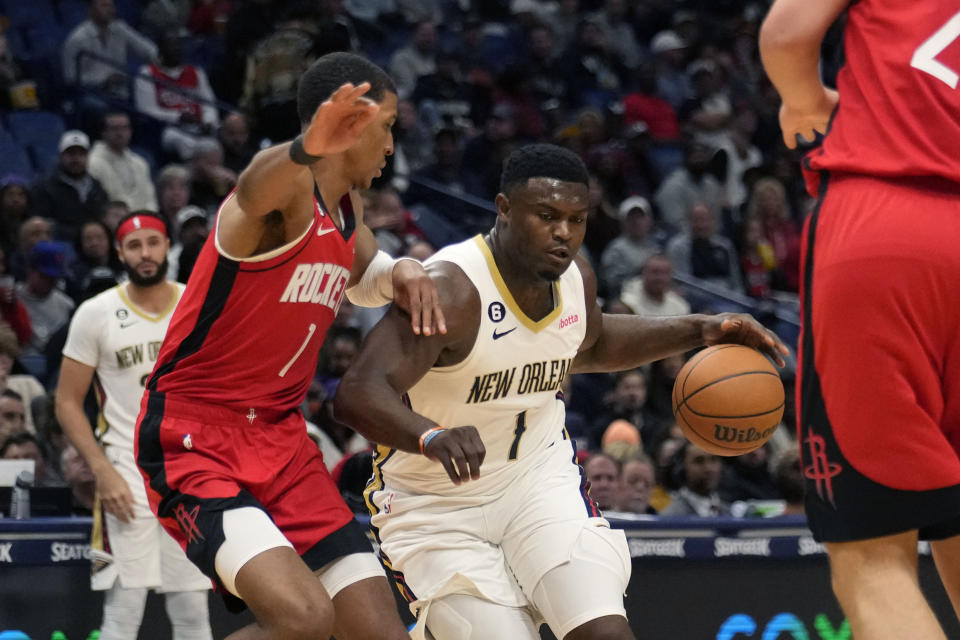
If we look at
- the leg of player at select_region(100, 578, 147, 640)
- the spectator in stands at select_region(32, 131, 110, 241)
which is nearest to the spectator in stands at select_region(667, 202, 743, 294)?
the spectator in stands at select_region(32, 131, 110, 241)

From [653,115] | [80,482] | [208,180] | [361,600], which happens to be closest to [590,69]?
[653,115]

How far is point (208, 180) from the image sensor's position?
10.6 m

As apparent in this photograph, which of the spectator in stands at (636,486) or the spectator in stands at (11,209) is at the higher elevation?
the spectator in stands at (11,209)

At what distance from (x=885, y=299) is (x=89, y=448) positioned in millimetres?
4264

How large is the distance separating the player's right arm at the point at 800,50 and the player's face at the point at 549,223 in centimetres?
137

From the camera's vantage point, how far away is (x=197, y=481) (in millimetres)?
4160

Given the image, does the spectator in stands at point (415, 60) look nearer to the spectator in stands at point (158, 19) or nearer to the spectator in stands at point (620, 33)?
the spectator in stands at point (158, 19)

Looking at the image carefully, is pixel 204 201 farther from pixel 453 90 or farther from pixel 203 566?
pixel 203 566

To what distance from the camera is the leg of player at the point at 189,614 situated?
5.94 m

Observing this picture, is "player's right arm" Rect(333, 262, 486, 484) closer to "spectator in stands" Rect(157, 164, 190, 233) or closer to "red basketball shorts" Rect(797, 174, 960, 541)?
"red basketball shorts" Rect(797, 174, 960, 541)

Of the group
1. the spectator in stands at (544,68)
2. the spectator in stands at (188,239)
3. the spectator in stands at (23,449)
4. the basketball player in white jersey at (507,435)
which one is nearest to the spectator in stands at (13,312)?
the spectator in stands at (188,239)

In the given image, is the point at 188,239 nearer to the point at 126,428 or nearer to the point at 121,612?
the point at 126,428

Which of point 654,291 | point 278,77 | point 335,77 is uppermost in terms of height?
point 335,77

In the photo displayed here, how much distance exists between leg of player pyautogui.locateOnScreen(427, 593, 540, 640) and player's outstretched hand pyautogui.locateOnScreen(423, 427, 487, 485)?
758 mm
